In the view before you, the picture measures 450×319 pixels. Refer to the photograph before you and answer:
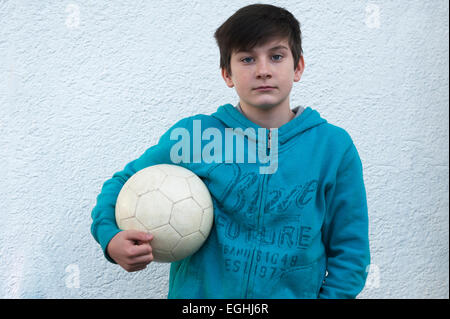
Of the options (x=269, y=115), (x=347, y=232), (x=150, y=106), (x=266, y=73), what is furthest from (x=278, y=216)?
(x=150, y=106)

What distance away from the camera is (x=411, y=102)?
83.7 inches

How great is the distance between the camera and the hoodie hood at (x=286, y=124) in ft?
4.75

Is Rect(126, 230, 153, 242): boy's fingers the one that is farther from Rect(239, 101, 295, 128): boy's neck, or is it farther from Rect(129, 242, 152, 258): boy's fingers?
Rect(239, 101, 295, 128): boy's neck

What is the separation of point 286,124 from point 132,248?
0.65 metres

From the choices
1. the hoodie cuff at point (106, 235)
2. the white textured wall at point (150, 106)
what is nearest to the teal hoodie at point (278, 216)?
the hoodie cuff at point (106, 235)

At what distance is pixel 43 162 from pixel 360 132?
1507mm

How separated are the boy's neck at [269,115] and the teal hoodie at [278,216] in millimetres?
41

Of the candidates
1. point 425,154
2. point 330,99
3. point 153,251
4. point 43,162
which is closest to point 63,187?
point 43,162

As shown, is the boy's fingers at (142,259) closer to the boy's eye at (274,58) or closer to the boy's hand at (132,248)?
the boy's hand at (132,248)

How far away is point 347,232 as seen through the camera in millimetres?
1396

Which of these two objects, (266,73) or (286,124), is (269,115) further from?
(266,73)

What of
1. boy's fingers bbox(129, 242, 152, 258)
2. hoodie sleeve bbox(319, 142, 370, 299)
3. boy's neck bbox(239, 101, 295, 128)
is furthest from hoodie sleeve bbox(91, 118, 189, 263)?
hoodie sleeve bbox(319, 142, 370, 299)

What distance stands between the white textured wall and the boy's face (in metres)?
0.60
